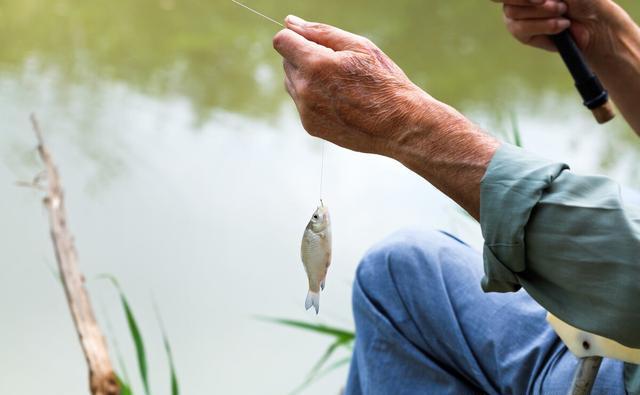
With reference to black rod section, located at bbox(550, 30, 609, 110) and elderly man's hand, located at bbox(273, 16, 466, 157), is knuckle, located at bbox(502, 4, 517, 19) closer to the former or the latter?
black rod section, located at bbox(550, 30, 609, 110)

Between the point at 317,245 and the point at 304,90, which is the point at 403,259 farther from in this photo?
the point at 304,90

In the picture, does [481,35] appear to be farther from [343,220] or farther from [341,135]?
[341,135]

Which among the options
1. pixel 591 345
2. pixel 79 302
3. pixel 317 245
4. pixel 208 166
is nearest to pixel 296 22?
pixel 317 245

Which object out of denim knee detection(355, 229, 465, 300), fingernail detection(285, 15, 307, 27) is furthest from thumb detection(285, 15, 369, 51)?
denim knee detection(355, 229, 465, 300)

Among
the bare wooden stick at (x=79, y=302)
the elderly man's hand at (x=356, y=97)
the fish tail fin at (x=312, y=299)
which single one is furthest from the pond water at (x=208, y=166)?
the elderly man's hand at (x=356, y=97)

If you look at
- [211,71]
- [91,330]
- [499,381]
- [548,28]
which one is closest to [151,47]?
[211,71]

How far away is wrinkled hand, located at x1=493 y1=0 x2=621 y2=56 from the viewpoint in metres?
1.63

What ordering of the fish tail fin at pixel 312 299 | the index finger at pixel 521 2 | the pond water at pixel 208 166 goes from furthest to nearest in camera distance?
1. the pond water at pixel 208 166
2. the index finger at pixel 521 2
3. the fish tail fin at pixel 312 299

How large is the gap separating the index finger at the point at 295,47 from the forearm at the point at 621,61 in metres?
0.72

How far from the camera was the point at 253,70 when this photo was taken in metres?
3.99

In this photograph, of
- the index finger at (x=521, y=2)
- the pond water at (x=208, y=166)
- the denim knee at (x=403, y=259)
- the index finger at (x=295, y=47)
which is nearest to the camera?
the index finger at (x=295, y=47)

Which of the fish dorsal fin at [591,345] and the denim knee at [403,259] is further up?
the denim knee at [403,259]

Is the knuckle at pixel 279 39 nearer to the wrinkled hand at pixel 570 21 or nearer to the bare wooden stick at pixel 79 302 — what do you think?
the wrinkled hand at pixel 570 21

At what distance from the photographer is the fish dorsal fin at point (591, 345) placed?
1.07 meters
